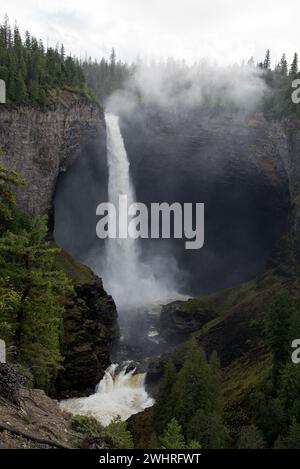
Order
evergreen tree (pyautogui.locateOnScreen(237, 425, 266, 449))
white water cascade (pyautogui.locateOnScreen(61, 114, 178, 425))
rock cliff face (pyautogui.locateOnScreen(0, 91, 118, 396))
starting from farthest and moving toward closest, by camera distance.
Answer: white water cascade (pyautogui.locateOnScreen(61, 114, 178, 425)), rock cliff face (pyautogui.locateOnScreen(0, 91, 118, 396)), evergreen tree (pyautogui.locateOnScreen(237, 425, 266, 449))

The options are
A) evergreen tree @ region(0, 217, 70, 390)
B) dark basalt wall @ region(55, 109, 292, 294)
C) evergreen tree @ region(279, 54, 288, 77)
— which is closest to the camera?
evergreen tree @ region(0, 217, 70, 390)

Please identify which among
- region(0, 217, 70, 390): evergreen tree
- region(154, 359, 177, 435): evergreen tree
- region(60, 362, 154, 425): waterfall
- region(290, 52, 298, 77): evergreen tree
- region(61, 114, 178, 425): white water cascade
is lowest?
region(60, 362, 154, 425): waterfall

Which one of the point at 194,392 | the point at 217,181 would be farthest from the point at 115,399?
the point at 217,181

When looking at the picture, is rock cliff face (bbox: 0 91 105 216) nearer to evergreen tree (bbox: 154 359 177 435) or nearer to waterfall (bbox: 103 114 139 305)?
waterfall (bbox: 103 114 139 305)

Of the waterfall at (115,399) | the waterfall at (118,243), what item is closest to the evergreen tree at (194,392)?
the waterfall at (115,399)

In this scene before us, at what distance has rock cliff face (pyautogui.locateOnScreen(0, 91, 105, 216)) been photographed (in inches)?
2603

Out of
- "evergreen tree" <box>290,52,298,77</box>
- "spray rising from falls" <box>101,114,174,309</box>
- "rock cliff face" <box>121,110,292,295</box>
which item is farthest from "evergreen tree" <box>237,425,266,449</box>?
"evergreen tree" <box>290,52,298,77</box>

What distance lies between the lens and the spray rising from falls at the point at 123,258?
85.2m

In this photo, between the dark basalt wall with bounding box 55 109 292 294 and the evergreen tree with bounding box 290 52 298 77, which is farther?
the evergreen tree with bounding box 290 52 298 77

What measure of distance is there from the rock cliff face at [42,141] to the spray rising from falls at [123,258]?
10.1m

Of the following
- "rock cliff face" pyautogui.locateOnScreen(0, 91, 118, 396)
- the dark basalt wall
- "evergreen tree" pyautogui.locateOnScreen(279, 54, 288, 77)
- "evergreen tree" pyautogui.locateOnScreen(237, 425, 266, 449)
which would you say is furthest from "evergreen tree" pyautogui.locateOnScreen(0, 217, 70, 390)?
"evergreen tree" pyautogui.locateOnScreen(279, 54, 288, 77)

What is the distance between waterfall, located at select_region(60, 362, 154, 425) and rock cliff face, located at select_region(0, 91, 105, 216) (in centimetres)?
2728

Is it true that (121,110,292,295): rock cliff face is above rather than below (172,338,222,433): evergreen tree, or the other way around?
above
